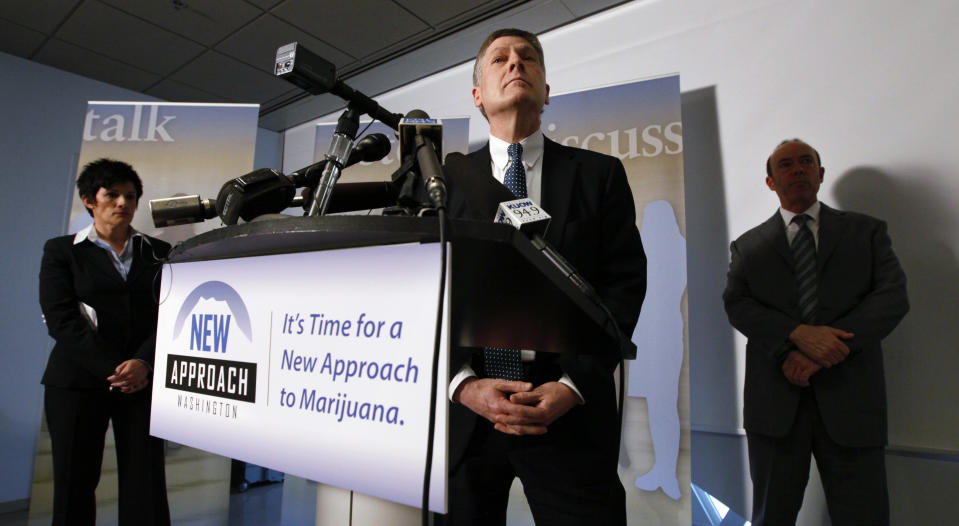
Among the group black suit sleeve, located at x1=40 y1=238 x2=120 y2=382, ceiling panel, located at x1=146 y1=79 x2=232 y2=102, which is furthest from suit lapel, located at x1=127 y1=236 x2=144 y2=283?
ceiling panel, located at x1=146 y1=79 x2=232 y2=102

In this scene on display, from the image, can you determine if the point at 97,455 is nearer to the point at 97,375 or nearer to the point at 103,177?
the point at 97,375

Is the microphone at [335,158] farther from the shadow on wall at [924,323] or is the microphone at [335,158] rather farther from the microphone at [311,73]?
the shadow on wall at [924,323]

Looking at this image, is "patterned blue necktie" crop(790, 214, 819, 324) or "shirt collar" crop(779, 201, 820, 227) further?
"shirt collar" crop(779, 201, 820, 227)

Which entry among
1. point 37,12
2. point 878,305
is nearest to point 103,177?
point 37,12

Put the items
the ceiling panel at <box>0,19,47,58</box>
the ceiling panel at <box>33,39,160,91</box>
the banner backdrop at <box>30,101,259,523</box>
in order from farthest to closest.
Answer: the ceiling panel at <box>33,39,160,91</box> < the ceiling panel at <box>0,19,47,58</box> < the banner backdrop at <box>30,101,259,523</box>

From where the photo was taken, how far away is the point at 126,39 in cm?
353

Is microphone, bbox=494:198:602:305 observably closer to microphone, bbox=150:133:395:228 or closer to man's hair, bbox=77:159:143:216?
microphone, bbox=150:133:395:228

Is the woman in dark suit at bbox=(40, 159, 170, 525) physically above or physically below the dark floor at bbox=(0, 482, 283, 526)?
above

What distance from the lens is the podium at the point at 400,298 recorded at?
1.50 ft

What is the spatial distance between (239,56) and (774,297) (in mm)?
3798

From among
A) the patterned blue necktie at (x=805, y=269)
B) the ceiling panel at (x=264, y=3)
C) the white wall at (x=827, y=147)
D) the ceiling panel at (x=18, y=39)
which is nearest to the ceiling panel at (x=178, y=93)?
the ceiling panel at (x=18, y=39)

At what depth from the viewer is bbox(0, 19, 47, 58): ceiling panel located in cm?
340

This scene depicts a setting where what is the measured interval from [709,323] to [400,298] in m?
2.47

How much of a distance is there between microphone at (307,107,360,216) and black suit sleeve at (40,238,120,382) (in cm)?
180
